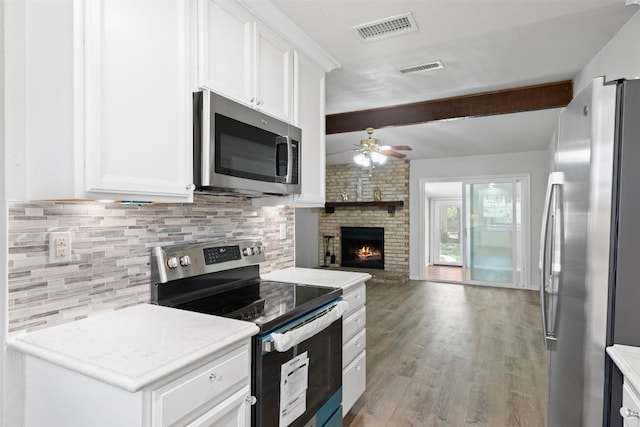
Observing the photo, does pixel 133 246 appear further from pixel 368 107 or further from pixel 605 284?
pixel 368 107

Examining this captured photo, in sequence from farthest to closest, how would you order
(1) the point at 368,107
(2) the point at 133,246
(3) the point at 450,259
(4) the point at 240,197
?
1. (3) the point at 450,259
2. (1) the point at 368,107
3. (4) the point at 240,197
4. (2) the point at 133,246

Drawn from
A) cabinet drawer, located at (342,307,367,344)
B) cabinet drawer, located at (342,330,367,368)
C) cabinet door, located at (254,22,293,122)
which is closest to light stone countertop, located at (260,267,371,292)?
cabinet drawer, located at (342,307,367,344)

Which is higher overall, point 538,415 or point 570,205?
point 570,205

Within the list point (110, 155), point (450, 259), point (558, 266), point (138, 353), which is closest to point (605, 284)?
point (558, 266)

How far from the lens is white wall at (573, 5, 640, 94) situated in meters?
2.04

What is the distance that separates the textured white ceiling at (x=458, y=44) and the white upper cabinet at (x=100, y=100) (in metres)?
0.91

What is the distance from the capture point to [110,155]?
1.24m

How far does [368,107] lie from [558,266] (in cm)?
294

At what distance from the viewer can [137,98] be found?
133 centimetres

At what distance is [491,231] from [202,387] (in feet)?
20.8

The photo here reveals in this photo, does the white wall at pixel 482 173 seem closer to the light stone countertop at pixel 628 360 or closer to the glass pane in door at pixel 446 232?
the glass pane in door at pixel 446 232

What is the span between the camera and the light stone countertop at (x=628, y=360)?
3.47 ft

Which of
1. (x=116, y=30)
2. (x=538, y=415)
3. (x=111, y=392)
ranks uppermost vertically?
(x=116, y=30)

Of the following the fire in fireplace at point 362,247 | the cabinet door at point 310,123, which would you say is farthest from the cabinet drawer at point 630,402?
the fire in fireplace at point 362,247
